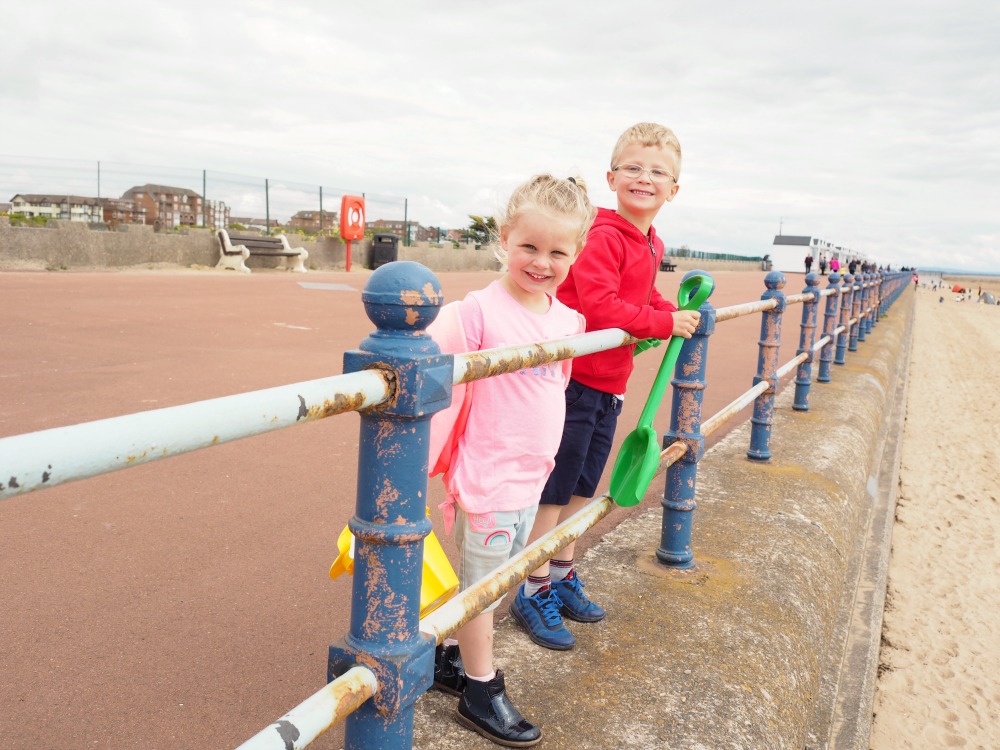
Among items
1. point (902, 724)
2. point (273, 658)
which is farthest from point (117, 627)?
point (902, 724)

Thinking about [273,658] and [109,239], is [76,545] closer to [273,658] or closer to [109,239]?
[273,658]

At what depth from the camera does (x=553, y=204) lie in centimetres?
182

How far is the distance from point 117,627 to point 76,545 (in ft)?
2.33

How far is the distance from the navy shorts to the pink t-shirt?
0.39 meters

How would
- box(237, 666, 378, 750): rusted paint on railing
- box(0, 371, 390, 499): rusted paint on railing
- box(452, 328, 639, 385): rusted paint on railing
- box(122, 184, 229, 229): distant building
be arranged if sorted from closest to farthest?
box(0, 371, 390, 499): rusted paint on railing
box(237, 666, 378, 750): rusted paint on railing
box(452, 328, 639, 385): rusted paint on railing
box(122, 184, 229, 229): distant building

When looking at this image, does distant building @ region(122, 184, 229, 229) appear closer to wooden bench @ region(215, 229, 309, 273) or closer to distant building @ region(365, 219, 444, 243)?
wooden bench @ region(215, 229, 309, 273)

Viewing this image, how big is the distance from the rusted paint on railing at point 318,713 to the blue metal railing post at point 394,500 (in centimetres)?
3

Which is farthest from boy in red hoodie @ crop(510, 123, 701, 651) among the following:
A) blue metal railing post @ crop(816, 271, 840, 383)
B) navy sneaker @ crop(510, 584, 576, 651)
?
blue metal railing post @ crop(816, 271, 840, 383)

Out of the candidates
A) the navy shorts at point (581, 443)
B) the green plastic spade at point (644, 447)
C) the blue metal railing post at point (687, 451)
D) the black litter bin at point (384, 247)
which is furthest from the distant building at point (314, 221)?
the navy shorts at point (581, 443)

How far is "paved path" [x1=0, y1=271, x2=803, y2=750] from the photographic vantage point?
7.02 ft

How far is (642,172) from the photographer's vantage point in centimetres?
239

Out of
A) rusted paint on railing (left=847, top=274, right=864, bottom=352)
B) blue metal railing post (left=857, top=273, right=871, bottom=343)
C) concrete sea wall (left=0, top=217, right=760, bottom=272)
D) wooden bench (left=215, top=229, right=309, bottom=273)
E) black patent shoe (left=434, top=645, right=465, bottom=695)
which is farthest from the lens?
wooden bench (left=215, top=229, right=309, bottom=273)

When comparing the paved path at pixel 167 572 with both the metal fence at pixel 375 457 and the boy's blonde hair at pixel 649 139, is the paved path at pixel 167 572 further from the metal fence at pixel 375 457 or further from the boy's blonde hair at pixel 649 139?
the boy's blonde hair at pixel 649 139

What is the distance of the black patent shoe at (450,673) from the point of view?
6.33 feet
